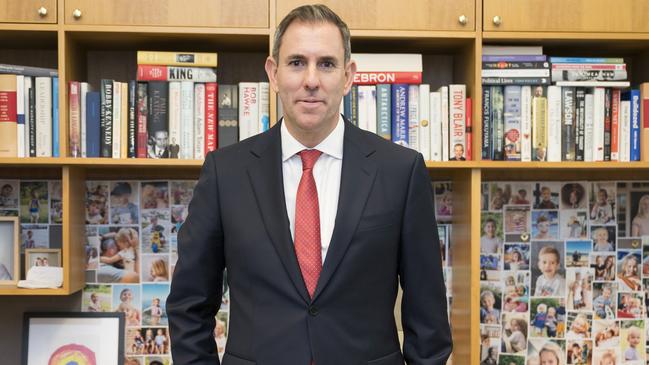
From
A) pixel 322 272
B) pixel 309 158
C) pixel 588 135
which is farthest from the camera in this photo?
pixel 588 135

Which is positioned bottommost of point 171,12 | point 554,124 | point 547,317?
point 547,317

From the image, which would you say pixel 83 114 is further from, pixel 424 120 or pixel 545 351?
pixel 545 351

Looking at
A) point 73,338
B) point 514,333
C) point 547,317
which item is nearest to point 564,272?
point 547,317

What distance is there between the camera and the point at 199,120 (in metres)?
2.11

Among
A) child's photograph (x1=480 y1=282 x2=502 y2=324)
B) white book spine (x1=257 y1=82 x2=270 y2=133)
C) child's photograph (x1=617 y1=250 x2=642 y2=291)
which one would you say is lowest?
child's photograph (x1=480 y1=282 x2=502 y2=324)

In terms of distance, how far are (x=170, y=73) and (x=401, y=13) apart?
680 mm

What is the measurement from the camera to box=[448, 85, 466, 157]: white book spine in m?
2.12

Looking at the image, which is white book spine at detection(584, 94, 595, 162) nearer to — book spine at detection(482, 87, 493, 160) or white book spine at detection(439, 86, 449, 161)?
book spine at detection(482, 87, 493, 160)

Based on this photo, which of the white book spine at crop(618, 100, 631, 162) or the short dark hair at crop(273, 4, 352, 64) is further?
the white book spine at crop(618, 100, 631, 162)

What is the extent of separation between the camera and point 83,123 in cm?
209

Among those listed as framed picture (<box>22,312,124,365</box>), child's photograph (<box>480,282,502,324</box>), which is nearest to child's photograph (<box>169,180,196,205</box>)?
framed picture (<box>22,312,124,365</box>)

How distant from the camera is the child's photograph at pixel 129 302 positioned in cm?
235

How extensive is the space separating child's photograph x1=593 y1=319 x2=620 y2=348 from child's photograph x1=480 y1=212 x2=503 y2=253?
0.42m

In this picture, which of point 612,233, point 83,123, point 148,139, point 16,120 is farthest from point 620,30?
point 16,120
